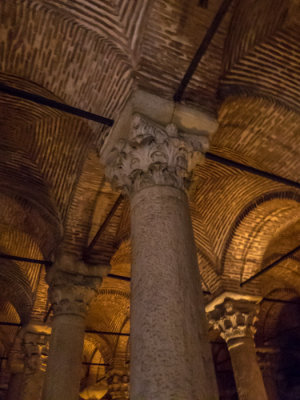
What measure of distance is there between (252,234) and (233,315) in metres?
1.61

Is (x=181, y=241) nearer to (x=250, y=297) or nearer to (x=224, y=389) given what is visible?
(x=250, y=297)

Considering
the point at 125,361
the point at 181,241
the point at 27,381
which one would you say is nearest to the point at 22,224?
the point at 27,381

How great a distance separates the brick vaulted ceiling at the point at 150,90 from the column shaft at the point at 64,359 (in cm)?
120

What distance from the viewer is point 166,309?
2.44 m

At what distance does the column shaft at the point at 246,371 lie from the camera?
5.87 meters

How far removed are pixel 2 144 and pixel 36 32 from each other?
2515mm

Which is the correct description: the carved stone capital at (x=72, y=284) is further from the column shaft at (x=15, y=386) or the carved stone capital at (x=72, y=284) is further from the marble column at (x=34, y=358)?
the column shaft at (x=15, y=386)

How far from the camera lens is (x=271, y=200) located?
268 inches

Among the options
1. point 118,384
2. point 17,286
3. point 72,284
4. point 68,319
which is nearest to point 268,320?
point 118,384

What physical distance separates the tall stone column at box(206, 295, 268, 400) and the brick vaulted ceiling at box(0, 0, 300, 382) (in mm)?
388

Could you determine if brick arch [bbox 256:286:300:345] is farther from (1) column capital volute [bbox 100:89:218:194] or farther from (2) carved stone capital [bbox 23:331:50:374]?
(1) column capital volute [bbox 100:89:218:194]

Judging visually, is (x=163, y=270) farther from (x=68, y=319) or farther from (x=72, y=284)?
(x=72, y=284)

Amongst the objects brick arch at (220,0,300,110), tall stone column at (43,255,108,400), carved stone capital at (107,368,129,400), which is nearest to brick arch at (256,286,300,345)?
carved stone capital at (107,368,129,400)

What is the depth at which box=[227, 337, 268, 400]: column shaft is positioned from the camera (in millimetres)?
5867
